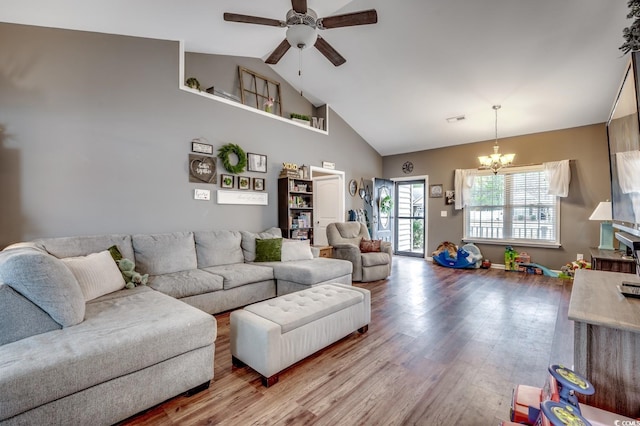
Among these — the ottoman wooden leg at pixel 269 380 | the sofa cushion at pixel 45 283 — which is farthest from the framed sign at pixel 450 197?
the sofa cushion at pixel 45 283

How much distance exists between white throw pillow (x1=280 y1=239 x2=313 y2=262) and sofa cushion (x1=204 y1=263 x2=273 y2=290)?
1.56ft

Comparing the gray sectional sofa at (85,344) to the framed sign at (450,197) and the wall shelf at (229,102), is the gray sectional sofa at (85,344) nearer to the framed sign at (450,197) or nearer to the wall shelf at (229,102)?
the wall shelf at (229,102)

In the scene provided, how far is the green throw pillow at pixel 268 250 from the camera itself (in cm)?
402

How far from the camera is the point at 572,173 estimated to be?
5125 mm

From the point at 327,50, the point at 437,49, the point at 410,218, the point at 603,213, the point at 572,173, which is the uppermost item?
the point at 437,49

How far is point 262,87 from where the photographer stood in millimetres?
4988

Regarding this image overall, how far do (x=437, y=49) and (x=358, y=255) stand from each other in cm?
326

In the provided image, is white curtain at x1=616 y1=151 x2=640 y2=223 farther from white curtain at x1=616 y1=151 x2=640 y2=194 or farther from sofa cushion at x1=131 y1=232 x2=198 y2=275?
sofa cushion at x1=131 y1=232 x2=198 y2=275

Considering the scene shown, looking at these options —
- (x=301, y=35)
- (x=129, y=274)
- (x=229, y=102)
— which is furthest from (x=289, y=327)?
(x=229, y=102)

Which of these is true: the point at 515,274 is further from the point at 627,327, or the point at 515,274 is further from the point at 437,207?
the point at 627,327

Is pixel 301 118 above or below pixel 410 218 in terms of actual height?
above

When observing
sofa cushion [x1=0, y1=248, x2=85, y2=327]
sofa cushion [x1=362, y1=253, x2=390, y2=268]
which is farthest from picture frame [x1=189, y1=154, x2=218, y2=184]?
sofa cushion [x1=362, y1=253, x2=390, y2=268]

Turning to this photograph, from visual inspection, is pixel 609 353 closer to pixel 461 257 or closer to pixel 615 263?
pixel 615 263

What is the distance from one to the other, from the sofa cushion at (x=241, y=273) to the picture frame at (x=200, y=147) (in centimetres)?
Answer: 166
